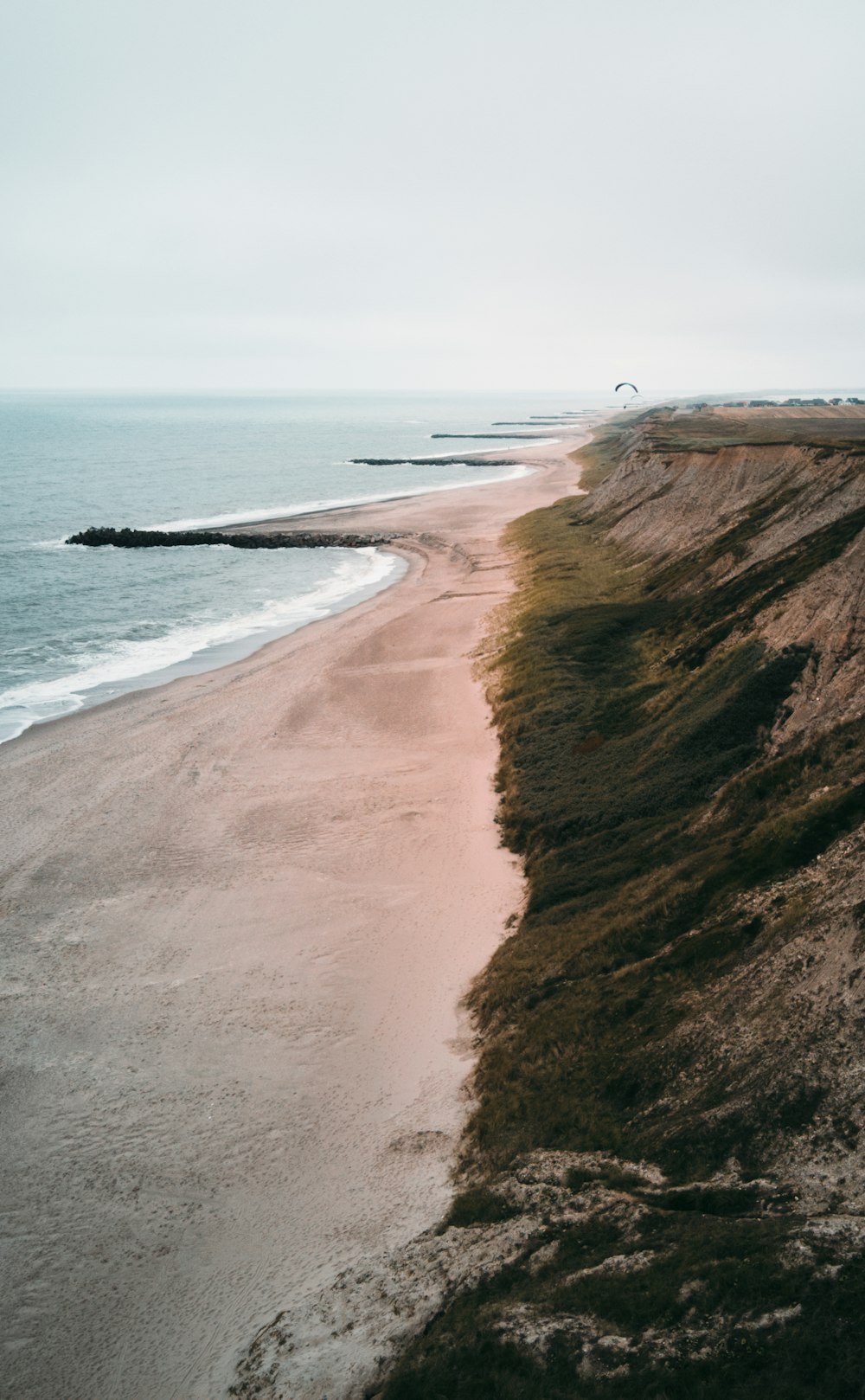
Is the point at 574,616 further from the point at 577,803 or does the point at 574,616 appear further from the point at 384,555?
the point at 384,555

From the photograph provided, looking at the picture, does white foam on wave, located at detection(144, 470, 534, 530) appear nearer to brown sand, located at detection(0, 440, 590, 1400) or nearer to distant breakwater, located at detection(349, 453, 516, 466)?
distant breakwater, located at detection(349, 453, 516, 466)

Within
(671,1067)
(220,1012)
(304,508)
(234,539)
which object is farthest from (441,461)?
(671,1067)

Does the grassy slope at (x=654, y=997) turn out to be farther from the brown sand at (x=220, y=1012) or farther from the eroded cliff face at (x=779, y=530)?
the brown sand at (x=220, y=1012)

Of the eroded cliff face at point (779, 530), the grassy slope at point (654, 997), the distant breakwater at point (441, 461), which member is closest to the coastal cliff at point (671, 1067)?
the grassy slope at point (654, 997)

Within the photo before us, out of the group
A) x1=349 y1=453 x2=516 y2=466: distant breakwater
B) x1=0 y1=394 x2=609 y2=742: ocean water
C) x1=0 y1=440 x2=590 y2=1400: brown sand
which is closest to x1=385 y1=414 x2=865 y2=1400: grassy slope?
x1=0 y1=440 x2=590 y2=1400: brown sand

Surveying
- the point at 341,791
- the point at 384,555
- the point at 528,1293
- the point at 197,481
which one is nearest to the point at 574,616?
the point at 341,791

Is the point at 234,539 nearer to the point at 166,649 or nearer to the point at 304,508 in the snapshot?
the point at 304,508
